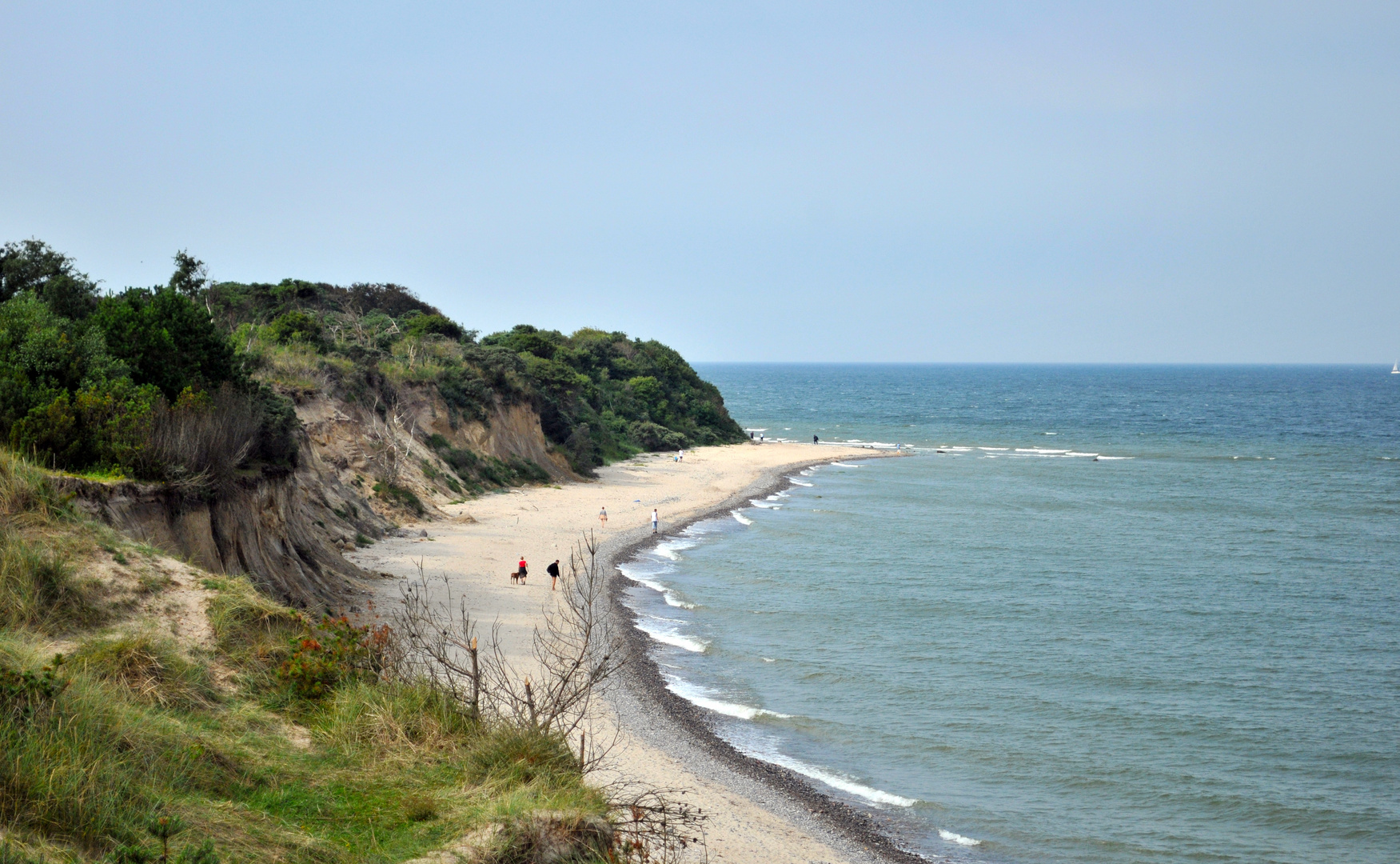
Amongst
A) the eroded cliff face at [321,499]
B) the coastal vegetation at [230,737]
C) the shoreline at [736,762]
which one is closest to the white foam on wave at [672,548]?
the shoreline at [736,762]

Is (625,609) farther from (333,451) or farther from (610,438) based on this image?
(610,438)

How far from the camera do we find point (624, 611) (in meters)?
26.3

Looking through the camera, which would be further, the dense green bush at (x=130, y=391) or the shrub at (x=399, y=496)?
the shrub at (x=399, y=496)

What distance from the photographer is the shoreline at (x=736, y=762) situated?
14.1 m

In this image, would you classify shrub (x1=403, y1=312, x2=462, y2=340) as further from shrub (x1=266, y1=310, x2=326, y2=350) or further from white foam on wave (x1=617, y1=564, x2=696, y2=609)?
white foam on wave (x1=617, y1=564, x2=696, y2=609)

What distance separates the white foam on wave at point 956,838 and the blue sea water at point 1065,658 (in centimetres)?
3

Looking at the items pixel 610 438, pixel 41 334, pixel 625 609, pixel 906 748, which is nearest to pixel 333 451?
pixel 625 609

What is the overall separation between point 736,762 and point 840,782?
5.98 feet

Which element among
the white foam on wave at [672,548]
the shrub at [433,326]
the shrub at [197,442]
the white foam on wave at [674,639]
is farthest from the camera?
the shrub at [433,326]

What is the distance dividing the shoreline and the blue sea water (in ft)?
1.45

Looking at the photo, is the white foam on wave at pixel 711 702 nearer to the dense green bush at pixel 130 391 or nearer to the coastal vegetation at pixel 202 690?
the coastal vegetation at pixel 202 690

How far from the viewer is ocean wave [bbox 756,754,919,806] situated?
1549 centimetres

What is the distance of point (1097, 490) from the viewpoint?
177ft

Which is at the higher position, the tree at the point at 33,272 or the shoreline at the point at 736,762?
the tree at the point at 33,272
